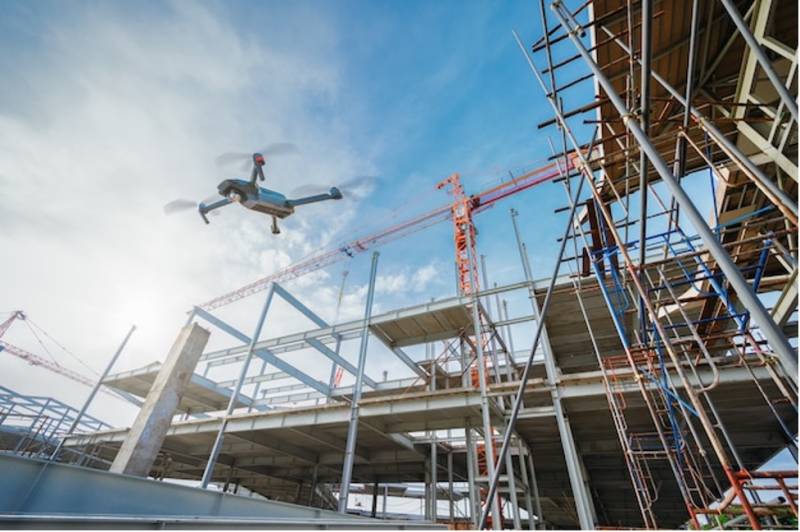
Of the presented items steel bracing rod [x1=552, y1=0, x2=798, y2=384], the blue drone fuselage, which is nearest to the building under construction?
steel bracing rod [x1=552, y1=0, x2=798, y2=384]

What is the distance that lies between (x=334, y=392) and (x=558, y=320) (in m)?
11.8

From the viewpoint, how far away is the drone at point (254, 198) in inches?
607

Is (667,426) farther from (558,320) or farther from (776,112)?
(776,112)

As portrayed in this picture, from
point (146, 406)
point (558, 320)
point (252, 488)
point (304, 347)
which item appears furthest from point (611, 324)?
point (252, 488)

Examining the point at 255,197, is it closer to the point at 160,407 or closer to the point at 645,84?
the point at 160,407

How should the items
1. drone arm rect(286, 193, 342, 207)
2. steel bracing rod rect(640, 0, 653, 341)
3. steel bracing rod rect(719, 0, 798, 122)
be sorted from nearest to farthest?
steel bracing rod rect(719, 0, 798, 122) → steel bracing rod rect(640, 0, 653, 341) → drone arm rect(286, 193, 342, 207)

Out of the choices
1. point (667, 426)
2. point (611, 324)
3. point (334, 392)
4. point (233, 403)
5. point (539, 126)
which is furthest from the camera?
point (334, 392)

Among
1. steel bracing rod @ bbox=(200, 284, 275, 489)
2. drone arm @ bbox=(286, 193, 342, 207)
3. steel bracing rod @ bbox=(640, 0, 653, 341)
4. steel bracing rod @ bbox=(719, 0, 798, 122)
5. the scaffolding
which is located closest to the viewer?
steel bracing rod @ bbox=(719, 0, 798, 122)

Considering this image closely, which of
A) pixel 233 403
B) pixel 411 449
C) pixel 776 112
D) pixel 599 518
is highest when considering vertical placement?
pixel 776 112

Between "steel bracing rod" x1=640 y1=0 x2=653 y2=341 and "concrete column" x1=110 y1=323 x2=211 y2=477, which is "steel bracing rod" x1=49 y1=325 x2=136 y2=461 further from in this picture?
"steel bracing rod" x1=640 y1=0 x2=653 y2=341

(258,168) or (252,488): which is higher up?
(258,168)

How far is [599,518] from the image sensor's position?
62.2 feet

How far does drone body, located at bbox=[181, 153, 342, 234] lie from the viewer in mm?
15445

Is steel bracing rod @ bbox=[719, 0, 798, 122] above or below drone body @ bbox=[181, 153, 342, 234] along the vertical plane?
below
